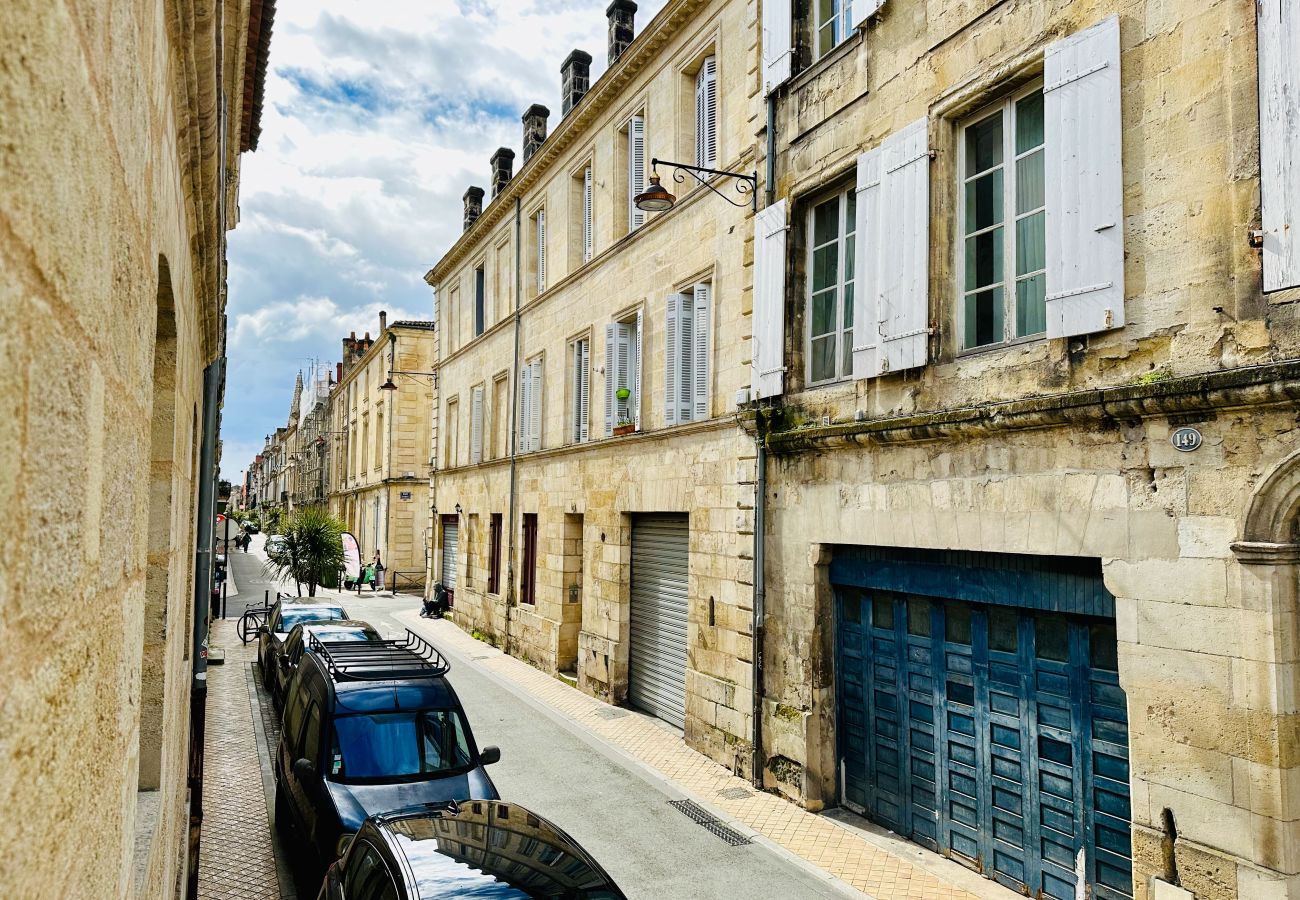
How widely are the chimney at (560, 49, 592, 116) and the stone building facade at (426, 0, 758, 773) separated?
0.04 metres

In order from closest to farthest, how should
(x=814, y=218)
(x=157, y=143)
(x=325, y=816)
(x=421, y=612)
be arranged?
(x=157, y=143), (x=325, y=816), (x=814, y=218), (x=421, y=612)

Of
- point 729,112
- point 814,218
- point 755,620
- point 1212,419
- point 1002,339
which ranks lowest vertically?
point 755,620

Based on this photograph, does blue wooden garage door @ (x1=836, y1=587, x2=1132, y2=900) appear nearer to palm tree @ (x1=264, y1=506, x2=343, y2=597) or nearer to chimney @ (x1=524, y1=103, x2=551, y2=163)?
chimney @ (x1=524, y1=103, x2=551, y2=163)

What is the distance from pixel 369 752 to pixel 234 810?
9.49 feet

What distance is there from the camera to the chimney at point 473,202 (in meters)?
26.2

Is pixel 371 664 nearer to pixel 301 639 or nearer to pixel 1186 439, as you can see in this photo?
pixel 301 639

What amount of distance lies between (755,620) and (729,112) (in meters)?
7.05

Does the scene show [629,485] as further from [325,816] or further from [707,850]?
[325,816]

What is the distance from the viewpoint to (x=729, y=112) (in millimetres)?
12289

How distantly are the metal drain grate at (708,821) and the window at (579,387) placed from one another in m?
8.19

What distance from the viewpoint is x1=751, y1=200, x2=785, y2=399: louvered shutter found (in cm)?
1044

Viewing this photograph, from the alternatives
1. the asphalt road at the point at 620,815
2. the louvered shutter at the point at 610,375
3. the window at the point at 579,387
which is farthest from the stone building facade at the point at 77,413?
the window at the point at 579,387

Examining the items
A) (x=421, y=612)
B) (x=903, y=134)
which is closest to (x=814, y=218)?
(x=903, y=134)

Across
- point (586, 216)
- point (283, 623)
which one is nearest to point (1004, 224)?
point (586, 216)
